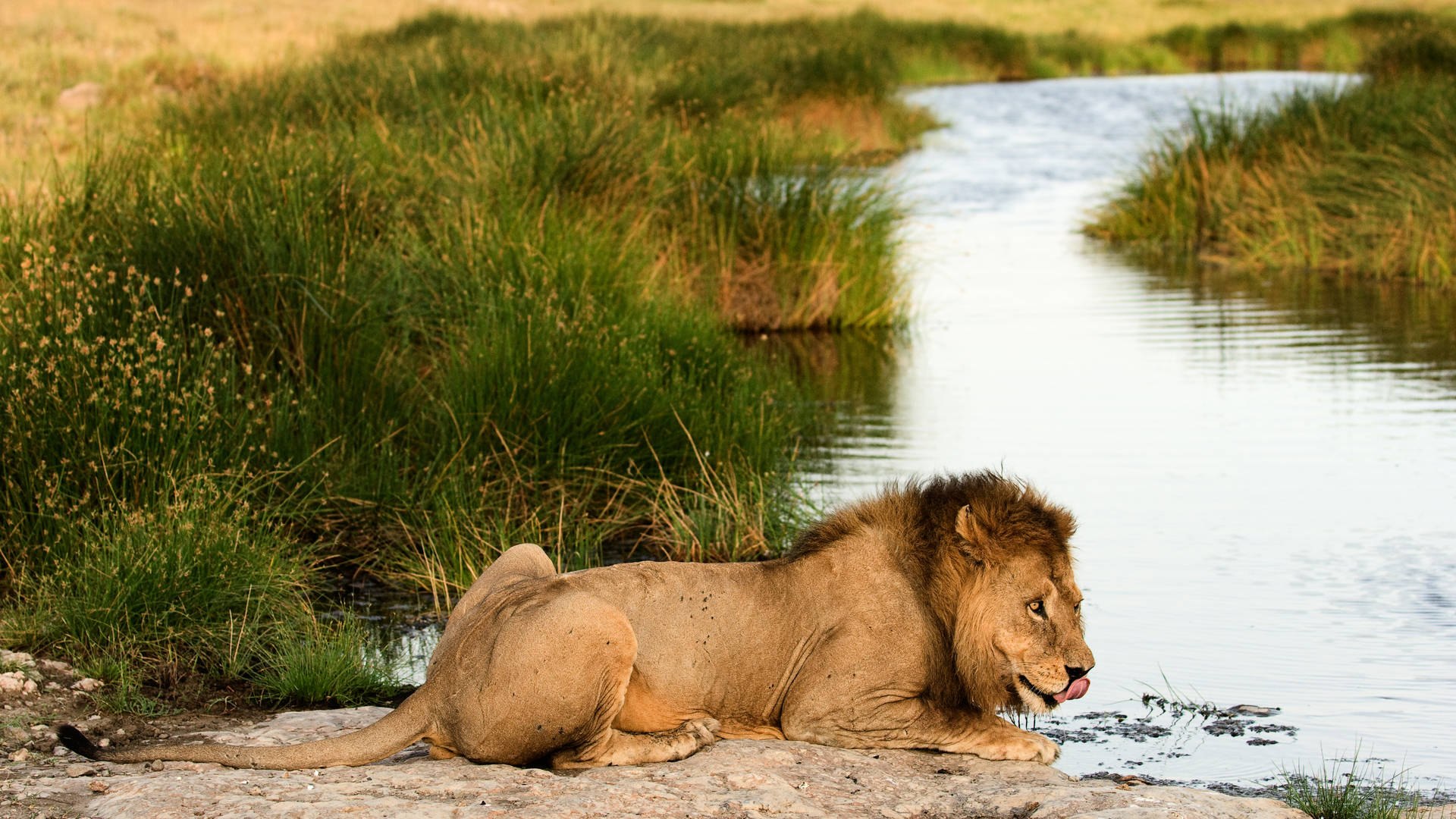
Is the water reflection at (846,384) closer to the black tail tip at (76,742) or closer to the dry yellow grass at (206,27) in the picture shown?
the dry yellow grass at (206,27)

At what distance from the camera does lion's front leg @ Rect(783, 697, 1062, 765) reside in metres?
5.18

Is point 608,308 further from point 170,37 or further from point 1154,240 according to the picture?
point 170,37

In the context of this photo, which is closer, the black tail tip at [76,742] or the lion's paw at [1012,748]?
the black tail tip at [76,742]

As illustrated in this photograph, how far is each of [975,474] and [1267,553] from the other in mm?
3679

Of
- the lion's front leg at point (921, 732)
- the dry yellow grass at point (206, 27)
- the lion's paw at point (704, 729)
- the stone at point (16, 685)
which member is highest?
the dry yellow grass at point (206, 27)

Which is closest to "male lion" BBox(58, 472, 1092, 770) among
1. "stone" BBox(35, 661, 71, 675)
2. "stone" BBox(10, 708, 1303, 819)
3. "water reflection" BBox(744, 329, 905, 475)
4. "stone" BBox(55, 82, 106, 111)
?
"stone" BBox(10, 708, 1303, 819)

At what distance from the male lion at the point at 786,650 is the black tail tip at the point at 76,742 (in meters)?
0.11

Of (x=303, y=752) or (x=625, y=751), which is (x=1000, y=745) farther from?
(x=303, y=752)

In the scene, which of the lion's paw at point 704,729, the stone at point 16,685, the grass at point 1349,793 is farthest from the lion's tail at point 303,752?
the grass at point 1349,793

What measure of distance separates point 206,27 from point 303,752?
141 ft

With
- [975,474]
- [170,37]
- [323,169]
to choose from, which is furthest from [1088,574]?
[170,37]

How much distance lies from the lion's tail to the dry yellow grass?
616cm

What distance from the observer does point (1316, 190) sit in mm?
18641

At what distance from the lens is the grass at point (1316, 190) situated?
1750 centimetres
